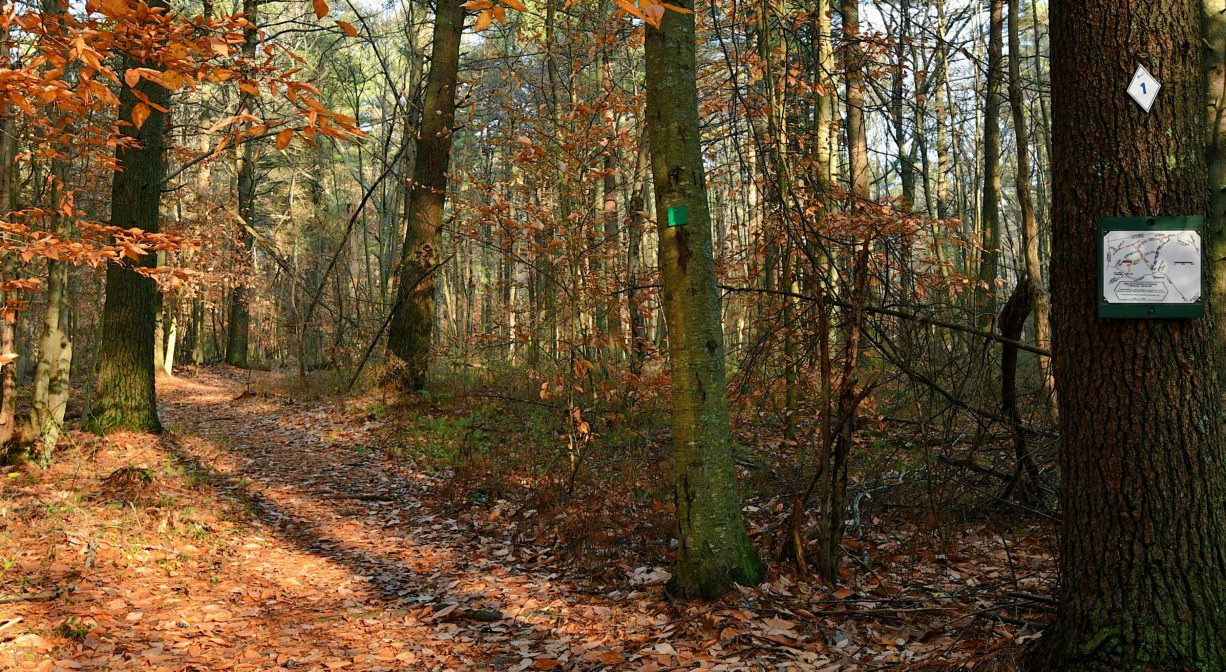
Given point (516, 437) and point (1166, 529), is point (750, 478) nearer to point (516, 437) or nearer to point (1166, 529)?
point (516, 437)

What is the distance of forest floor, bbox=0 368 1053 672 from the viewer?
13.0ft

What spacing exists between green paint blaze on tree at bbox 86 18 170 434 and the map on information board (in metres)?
10.4

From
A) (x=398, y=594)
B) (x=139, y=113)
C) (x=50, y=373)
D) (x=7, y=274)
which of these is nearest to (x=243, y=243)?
(x=50, y=373)

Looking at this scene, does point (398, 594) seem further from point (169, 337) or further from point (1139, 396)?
point (169, 337)

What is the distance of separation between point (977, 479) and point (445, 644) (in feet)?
13.8

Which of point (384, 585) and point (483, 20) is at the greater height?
point (483, 20)

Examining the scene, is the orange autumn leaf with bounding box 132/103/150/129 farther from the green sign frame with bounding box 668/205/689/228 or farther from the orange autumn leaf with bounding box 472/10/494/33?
the green sign frame with bounding box 668/205/689/228

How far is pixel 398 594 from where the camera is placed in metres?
5.64

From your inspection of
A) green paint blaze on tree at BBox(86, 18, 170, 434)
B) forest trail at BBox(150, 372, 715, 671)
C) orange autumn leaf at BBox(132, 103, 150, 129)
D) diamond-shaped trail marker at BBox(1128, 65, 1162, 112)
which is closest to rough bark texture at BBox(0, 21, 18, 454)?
green paint blaze on tree at BBox(86, 18, 170, 434)

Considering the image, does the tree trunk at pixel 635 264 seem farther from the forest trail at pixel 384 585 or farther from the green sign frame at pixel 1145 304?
the green sign frame at pixel 1145 304

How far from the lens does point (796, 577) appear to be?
475 cm

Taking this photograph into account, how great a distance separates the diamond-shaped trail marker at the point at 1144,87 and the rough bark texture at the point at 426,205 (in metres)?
10.7

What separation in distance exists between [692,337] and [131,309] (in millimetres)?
8694

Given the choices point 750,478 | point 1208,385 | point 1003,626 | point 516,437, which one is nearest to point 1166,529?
point 1208,385
